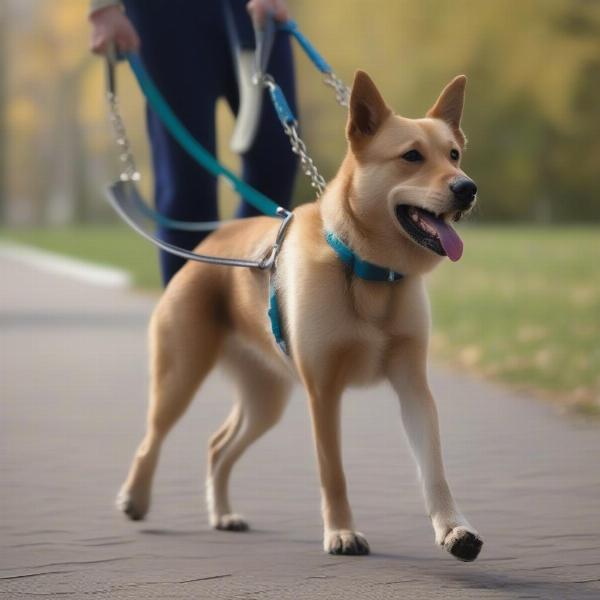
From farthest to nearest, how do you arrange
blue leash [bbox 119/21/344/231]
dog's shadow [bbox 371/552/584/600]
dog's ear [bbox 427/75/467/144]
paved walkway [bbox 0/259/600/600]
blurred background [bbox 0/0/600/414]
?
blurred background [bbox 0/0/600/414], blue leash [bbox 119/21/344/231], dog's ear [bbox 427/75/467/144], paved walkway [bbox 0/259/600/600], dog's shadow [bbox 371/552/584/600]

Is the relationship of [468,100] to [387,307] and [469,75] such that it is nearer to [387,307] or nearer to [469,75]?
[469,75]

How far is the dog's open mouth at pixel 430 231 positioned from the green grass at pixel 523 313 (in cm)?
364

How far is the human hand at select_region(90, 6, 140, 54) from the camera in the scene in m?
5.52

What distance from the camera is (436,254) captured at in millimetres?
4438

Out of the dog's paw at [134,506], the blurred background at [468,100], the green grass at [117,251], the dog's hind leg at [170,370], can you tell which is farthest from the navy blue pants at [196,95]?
the blurred background at [468,100]

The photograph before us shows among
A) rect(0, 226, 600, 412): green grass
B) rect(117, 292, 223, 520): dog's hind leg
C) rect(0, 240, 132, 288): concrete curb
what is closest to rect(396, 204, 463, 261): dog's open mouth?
rect(117, 292, 223, 520): dog's hind leg

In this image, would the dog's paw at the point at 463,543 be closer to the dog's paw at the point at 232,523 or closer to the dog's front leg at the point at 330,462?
the dog's front leg at the point at 330,462

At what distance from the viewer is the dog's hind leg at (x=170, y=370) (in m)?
5.08

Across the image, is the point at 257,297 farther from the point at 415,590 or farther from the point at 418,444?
the point at 415,590

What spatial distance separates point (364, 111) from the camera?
443 centimetres

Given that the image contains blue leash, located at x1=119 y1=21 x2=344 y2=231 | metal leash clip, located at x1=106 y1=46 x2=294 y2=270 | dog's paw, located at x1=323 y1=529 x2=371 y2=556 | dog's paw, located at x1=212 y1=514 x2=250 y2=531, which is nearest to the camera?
dog's paw, located at x1=323 y1=529 x2=371 y2=556

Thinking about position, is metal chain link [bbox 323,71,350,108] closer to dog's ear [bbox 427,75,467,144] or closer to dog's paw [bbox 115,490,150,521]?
dog's ear [bbox 427,75,467,144]

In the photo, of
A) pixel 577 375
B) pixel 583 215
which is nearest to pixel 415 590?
pixel 577 375

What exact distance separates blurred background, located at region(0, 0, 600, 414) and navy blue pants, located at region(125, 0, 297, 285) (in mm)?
12202
